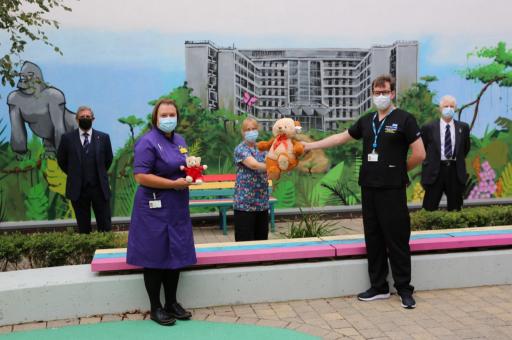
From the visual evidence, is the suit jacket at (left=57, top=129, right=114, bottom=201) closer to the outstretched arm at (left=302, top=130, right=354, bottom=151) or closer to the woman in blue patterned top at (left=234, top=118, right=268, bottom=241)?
the woman in blue patterned top at (left=234, top=118, right=268, bottom=241)

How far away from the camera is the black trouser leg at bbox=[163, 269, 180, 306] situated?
4355mm

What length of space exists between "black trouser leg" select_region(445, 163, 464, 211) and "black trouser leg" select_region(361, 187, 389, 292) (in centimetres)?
283

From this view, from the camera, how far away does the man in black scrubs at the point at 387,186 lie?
4.57m

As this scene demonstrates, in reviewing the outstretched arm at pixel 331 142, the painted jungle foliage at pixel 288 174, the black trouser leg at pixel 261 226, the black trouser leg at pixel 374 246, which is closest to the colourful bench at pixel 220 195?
the painted jungle foliage at pixel 288 174

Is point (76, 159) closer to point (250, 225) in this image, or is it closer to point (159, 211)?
point (250, 225)

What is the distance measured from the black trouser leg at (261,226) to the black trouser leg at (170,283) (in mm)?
1402

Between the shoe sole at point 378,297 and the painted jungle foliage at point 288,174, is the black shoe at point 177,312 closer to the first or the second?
the shoe sole at point 378,297

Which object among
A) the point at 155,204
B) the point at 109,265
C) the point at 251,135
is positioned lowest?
the point at 109,265

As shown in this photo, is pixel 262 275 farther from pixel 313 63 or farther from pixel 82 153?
pixel 313 63

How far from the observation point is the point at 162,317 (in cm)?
427

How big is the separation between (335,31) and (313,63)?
0.74 meters

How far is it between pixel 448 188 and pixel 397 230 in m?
2.98

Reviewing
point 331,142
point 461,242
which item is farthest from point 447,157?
point 331,142

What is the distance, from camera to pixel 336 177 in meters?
10.6
